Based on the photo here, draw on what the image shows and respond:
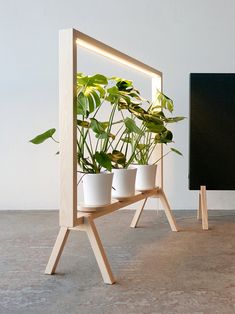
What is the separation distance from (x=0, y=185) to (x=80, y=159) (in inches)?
66.2

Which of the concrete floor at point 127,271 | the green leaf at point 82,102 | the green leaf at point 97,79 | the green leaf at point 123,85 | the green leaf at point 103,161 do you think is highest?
the green leaf at point 123,85

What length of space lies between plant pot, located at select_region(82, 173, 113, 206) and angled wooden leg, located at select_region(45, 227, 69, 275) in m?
0.17

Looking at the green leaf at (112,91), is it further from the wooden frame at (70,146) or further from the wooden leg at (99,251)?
the wooden leg at (99,251)

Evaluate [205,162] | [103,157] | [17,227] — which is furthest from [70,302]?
[205,162]

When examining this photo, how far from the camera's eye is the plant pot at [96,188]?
1478mm

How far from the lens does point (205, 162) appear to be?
2.25 metres

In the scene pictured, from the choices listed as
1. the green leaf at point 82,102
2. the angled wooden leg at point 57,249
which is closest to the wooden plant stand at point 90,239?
the angled wooden leg at point 57,249

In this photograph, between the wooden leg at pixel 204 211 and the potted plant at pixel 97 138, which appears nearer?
the potted plant at pixel 97 138

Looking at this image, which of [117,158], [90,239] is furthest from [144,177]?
[90,239]

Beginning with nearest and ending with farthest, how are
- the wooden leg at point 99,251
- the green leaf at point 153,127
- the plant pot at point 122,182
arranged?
the wooden leg at point 99,251, the plant pot at point 122,182, the green leaf at point 153,127

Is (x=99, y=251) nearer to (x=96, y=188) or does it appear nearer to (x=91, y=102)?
(x=96, y=188)

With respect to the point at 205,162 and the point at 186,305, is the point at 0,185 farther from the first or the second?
the point at 186,305

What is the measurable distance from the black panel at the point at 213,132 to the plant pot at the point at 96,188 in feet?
3.15

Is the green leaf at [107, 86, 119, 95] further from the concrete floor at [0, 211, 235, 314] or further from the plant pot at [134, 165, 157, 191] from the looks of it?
the concrete floor at [0, 211, 235, 314]
